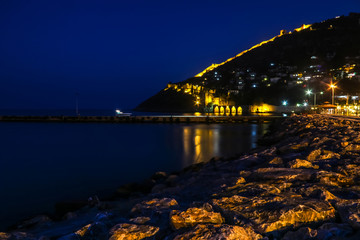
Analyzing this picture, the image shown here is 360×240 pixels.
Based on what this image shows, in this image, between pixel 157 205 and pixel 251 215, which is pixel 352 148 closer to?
pixel 251 215

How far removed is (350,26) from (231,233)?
205834mm

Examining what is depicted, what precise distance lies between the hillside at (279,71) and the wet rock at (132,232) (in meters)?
100

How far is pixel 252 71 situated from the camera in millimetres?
166250

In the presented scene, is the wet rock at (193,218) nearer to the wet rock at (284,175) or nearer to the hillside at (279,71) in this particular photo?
the wet rock at (284,175)

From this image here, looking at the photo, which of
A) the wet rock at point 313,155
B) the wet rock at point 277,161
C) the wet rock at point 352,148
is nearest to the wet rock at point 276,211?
the wet rock at point 277,161

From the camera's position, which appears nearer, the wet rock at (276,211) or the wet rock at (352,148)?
the wet rock at (276,211)

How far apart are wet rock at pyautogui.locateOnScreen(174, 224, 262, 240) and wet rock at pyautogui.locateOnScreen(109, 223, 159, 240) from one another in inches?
24.3

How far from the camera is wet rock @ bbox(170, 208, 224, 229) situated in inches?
142

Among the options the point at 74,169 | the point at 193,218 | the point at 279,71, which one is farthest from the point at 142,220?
the point at 279,71

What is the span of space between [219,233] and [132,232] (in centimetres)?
126

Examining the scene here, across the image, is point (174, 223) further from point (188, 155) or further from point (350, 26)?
point (350, 26)

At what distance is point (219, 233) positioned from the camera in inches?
123

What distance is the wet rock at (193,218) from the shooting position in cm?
360

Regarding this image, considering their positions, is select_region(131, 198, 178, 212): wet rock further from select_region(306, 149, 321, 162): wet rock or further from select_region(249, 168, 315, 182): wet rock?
select_region(306, 149, 321, 162): wet rock
